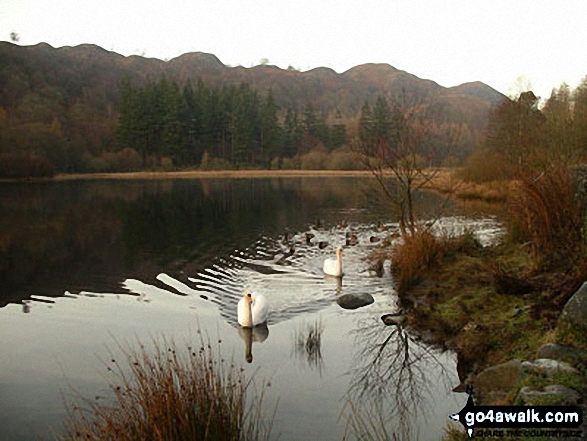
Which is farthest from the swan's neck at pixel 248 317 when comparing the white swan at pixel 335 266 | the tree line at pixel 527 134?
the tree line at pixel 527 134

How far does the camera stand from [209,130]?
280ft

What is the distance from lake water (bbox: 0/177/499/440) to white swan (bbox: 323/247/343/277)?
299 millimetres

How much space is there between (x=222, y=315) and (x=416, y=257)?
4876mm

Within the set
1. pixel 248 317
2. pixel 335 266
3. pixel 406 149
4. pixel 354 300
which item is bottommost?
pixel 354 300

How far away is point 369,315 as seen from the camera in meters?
11.7

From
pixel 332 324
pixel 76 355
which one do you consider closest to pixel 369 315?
pixel 332 324

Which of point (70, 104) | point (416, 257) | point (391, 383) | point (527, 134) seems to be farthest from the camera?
point (70, 104)

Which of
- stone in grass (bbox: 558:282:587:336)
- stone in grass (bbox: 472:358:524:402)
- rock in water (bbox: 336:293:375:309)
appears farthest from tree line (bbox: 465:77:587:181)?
stone in grass (bbox: 472:358:524:402)

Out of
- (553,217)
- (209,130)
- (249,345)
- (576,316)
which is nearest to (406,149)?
(553,217)

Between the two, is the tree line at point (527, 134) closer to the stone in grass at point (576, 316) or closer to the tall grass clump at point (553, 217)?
the tall grass clump at point (553, 217)

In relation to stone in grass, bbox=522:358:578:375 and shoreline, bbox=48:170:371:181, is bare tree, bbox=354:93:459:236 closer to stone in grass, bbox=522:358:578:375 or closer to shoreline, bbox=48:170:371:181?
stone in grass, bbox=522:358:578:375

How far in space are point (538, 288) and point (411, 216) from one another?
4.68m

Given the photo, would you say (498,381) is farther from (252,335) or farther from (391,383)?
(252,335)

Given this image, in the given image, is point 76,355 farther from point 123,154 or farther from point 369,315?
point 123,154
